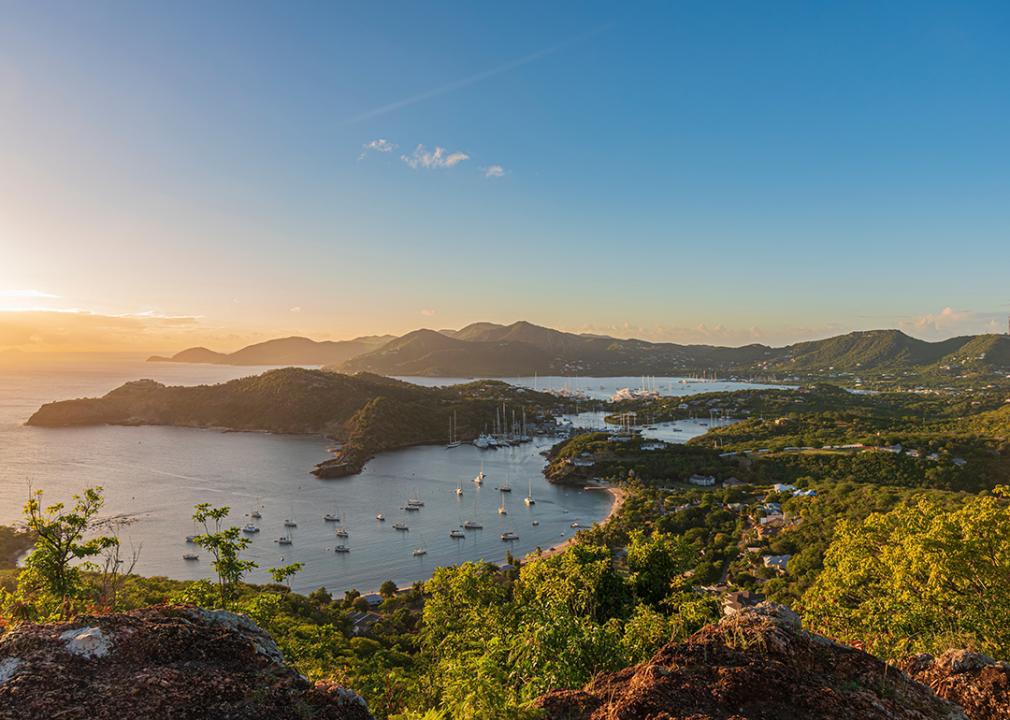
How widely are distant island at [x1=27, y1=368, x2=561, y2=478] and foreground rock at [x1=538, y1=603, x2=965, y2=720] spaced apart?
7648 centimetres

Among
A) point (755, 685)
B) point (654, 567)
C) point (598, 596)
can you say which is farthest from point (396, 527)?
point (755, 685)

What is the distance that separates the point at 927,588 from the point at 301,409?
9283cm

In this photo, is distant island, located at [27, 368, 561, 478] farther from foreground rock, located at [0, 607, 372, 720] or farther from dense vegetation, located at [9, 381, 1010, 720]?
foreground rock, located at [0, 607, 372, 720]

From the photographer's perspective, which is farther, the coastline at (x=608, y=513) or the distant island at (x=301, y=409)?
the distant island at (x=301, y=409)

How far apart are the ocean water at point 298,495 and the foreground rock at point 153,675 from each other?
31240 millimetres

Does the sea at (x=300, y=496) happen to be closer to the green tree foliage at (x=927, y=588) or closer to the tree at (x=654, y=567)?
the tree at (x=654, y=567)

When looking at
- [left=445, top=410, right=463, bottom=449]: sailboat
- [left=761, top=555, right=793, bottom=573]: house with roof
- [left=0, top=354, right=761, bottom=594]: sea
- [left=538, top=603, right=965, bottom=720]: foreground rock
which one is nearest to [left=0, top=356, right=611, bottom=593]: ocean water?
[left=0, top=354, right=761, bottom=594]: sea

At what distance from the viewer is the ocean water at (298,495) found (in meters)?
37.4

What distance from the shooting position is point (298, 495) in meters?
51.9

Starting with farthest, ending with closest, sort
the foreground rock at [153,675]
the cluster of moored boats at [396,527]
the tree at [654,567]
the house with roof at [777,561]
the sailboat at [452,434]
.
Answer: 1. the sailboat at [452,434]
2. the cluster of moored boats at [396,527]
3. the house with roof at [777,561]
4. the tree at [654,567]
5. the foreground rock at [153,675]

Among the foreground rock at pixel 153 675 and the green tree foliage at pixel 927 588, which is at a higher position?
the foreground rock at pixel 153 675

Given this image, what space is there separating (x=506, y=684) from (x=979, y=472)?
179ft

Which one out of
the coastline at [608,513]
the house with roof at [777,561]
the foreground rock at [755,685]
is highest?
the foreground rock at [755,685]

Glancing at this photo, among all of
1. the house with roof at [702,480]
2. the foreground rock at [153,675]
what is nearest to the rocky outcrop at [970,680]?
the foreground rock at [153,675]
